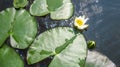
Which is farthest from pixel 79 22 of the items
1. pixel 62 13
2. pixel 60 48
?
pixel 60 48

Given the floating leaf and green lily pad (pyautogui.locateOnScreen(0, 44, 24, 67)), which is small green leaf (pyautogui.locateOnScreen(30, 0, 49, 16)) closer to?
green lily pad (pyautogui.locateOnScreen(0, 44, 24, 67))

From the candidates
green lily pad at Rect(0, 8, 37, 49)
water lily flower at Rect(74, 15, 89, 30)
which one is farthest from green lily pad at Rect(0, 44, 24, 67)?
water lily flower at Rect(74, 15, 89, 30)

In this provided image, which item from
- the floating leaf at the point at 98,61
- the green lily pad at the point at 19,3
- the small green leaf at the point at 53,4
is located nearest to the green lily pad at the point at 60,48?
the floating leaf at the point at 98,61

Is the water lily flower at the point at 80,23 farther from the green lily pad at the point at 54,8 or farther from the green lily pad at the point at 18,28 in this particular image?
the green lily pad at the point at 18,28

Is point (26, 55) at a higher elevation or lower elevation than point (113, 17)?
lower

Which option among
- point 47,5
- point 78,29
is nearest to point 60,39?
point 78,29

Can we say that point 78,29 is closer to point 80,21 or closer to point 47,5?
point 80,21

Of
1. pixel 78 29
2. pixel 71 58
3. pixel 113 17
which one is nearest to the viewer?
pixel 71 58
